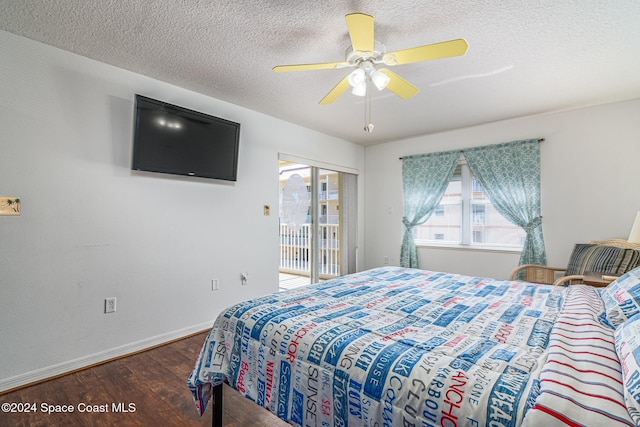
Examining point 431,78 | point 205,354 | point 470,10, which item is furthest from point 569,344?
point 431,78

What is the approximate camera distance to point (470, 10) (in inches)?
74.0

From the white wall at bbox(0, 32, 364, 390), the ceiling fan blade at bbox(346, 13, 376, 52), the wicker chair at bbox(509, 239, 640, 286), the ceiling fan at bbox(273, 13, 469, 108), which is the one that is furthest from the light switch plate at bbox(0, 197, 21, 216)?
the wicker chair at bbox(509, 239, 640, 286)

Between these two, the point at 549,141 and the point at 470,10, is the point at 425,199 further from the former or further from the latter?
the point at 470,10

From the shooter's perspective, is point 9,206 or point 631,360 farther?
point 9,206

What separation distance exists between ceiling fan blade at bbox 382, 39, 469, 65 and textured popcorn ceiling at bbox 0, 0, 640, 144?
293 millimetres

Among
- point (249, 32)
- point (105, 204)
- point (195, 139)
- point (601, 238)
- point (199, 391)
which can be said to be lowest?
point (199, 391)

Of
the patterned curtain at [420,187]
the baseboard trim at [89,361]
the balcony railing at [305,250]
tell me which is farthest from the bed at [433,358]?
the patterned curtain at [420,187]

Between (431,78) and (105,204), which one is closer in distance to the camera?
(105,204)

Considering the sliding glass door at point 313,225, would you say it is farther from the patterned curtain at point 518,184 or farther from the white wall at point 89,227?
the patterned curtain at point 518,184

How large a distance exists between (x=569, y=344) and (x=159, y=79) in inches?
140

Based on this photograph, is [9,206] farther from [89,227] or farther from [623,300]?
[623,300]

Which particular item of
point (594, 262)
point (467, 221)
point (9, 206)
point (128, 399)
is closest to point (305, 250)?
point (467, 221)

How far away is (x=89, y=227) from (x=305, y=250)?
2683mm

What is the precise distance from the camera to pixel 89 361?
2.41 m
